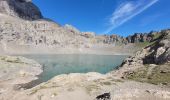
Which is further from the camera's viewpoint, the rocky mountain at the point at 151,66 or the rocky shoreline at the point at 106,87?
the rocky mountain at the point at 151,66

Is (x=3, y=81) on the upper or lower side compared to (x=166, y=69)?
lower

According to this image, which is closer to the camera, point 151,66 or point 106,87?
point 106,87

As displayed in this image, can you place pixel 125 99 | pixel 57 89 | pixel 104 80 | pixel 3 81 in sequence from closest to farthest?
pixel 125 99 < pixel 57 89 < pixel 104 80 < pixel 3 81

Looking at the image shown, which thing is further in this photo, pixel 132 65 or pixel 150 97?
pixel 132 65

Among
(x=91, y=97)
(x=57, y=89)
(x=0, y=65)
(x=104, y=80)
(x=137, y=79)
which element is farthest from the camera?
(x=0, y=65)

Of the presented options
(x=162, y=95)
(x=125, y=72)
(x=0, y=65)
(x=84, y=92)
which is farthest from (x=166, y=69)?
(x=0, y=65)

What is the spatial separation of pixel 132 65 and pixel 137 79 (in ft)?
70.8

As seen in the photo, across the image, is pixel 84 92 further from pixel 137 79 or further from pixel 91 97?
pixel 137 79

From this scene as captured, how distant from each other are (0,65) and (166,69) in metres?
63.6

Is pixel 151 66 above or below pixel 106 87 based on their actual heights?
above

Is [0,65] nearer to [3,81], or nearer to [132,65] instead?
[3,81]

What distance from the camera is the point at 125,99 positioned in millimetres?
36125

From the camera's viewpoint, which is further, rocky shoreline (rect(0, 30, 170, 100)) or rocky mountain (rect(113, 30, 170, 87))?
rocky mountain (rect(113, 30, 170, 87))

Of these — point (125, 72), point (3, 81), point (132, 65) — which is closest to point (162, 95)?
point (125, 72)
